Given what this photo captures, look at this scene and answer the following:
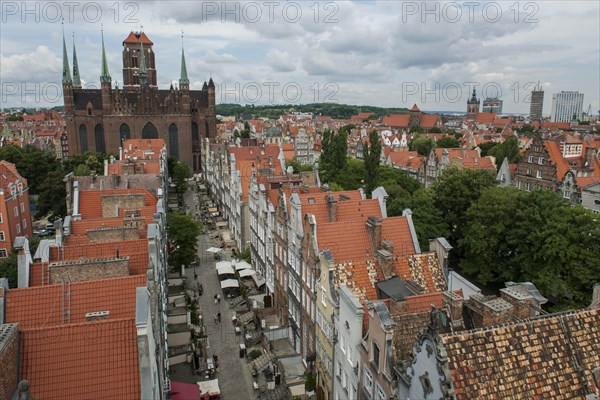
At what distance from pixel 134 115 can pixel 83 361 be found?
120891mm

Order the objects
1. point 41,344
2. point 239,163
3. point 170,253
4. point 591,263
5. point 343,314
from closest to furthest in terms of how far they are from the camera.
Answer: point 41,344, point 343,314, point 591,263, point 170,253, point 239,163

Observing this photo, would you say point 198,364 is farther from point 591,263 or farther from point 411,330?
point 591,263

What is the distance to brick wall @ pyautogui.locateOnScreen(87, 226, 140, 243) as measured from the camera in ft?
108

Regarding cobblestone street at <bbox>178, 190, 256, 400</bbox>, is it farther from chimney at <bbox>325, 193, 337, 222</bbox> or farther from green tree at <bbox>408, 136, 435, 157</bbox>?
green tree at <bbox>408, 136, 435, 157</bbox>

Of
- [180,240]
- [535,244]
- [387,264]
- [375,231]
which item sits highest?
[375,231]

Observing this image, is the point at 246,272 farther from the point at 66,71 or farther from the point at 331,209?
the point at 66,71

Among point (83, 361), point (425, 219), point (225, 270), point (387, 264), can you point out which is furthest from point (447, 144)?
point (83, 361)

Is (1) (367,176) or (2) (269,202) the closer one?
(2) (269,202)

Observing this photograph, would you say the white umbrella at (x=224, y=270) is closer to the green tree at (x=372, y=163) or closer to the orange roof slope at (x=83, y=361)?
the green tree at (x=372, y=163)

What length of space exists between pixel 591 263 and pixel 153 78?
13978 centimetres

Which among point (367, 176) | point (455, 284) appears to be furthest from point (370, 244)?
point (367, 176)

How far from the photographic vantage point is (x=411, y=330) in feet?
70.3

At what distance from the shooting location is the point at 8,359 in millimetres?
16672

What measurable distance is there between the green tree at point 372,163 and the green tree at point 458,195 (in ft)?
61.4
